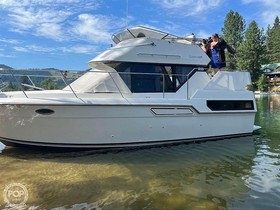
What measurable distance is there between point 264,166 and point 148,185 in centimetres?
306

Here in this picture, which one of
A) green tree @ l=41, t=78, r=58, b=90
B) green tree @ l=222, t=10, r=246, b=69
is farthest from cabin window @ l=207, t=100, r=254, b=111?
green tree @ l=222, t=10, r=246, b=69

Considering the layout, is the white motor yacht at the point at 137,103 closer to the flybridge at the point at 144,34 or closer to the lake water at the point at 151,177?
the flybridge at the point at 144,34

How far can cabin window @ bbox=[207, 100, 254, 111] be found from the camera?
32.4 feet


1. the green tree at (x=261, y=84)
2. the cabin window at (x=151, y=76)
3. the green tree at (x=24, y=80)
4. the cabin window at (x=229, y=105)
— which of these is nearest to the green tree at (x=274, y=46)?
the green tree at (x=261, y=84)

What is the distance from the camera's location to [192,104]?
30.8 ft

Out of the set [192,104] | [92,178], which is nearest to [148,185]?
[92,178]

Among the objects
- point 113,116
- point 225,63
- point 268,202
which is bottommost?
point 268,202

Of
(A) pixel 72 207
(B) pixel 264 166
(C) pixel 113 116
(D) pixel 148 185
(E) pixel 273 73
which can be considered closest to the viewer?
(A) pixel 72 207

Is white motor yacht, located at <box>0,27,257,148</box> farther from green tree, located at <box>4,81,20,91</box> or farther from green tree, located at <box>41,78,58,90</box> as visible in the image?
green tree, located at <box>41,78,58,90</box>

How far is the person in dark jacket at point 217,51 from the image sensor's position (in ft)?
35.9

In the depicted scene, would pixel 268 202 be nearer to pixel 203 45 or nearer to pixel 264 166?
pixel 264 166

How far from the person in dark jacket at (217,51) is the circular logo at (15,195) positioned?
7.56 metres

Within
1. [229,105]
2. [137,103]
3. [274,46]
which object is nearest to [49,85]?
[137,103]

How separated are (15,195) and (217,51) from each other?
821 cm
